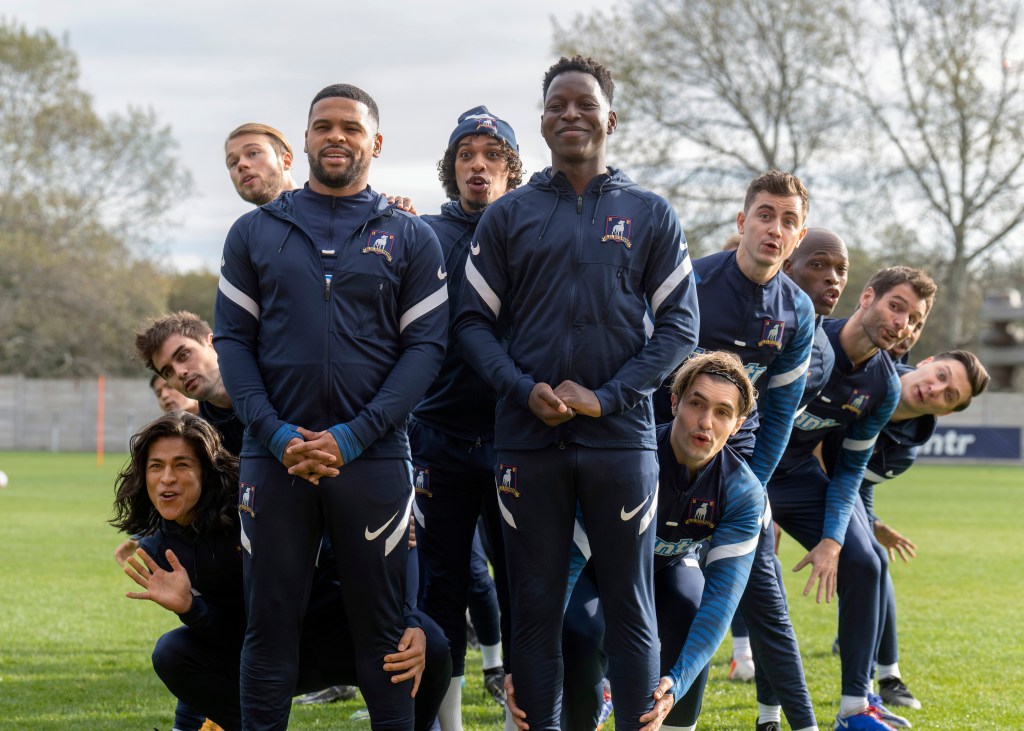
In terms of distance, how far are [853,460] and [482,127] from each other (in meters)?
2.45

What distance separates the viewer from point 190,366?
4.99 meters

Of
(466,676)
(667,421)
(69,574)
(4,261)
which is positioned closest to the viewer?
(667,421)

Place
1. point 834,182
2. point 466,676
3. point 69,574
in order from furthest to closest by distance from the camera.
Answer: point 834,182, point 69,574, point 466,676

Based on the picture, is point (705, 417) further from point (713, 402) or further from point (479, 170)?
point (479, 170)

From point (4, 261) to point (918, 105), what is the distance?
3095 cm

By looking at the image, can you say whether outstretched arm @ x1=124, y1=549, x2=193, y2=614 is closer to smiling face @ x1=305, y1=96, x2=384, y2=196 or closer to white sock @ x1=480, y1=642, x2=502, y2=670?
smiling face @ x1=305, y1=96, x2=384, y2=196

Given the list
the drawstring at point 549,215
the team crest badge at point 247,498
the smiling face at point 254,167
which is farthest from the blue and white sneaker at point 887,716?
the smiling face at point 254,167

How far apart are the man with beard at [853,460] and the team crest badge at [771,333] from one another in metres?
1.02

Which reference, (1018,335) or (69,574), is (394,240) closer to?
(69,574)

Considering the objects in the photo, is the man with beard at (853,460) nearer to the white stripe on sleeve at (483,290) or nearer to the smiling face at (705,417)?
the smiling face at (705,417)

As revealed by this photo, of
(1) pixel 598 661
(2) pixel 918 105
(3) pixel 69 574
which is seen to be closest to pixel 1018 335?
(2) pixel 918 105

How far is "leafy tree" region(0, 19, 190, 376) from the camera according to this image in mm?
40250

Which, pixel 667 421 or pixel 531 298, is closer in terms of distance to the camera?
pixel 531 298

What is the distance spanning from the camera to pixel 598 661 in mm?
4078
